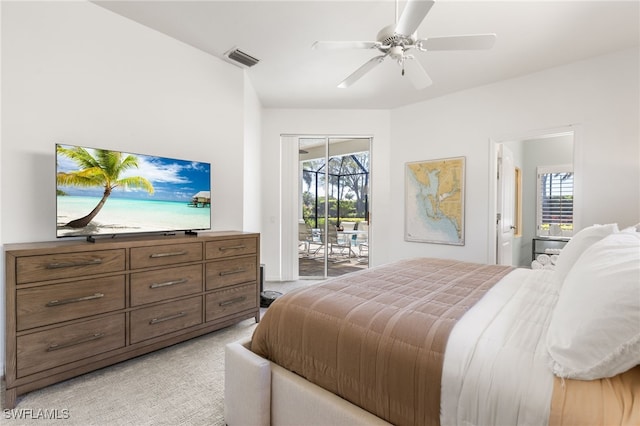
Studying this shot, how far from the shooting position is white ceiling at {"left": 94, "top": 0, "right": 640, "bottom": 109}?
241 cm

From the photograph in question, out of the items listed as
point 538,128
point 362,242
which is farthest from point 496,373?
point 362,242

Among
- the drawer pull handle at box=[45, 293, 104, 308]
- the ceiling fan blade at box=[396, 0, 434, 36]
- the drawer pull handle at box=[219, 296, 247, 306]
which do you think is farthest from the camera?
the drawer pull handle at box=[219, 296, 247, 306]

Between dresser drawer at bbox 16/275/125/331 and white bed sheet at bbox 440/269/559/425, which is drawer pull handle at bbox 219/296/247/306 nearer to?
dresser drawer at bbox 16/275/125/331

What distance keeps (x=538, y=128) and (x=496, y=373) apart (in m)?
3.68

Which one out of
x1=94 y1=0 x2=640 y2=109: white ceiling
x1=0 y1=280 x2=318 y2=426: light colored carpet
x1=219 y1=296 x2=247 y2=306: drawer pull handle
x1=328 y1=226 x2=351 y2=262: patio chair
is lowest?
x1=0 y1=280 x2=318 y2=426: light colored carpet

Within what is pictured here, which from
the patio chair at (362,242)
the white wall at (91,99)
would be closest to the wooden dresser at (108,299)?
the white wall at (91,99)

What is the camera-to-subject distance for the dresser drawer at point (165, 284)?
7.27ft

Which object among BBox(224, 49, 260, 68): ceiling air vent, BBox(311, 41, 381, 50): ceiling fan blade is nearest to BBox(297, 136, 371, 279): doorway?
BBox(224, 49, 260, 68): ceiling air vent

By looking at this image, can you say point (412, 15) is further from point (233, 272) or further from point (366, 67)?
point (233, 272)

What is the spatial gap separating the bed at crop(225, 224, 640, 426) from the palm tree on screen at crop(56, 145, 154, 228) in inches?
62.1

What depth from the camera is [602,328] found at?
0.85m

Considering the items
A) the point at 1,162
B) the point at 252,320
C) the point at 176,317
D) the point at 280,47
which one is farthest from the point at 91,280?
the point at 280,47

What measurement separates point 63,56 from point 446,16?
3.08 meters

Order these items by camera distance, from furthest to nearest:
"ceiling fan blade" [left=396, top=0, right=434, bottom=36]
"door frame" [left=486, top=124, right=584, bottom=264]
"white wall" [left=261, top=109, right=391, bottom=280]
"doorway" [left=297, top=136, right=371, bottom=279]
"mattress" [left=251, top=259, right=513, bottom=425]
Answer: "doorway" [left=297, top=136, right=371, bottom=279], "white wall" [left=261, top=109, right=391, bottom=280], "door frame" [left=486, top=124, right=584, bottom=264], "ceiling fan blade" [left=396, top=0, right=434, bottom=36], "mattress" [left=251, top=259, right=513, bottom=425]
